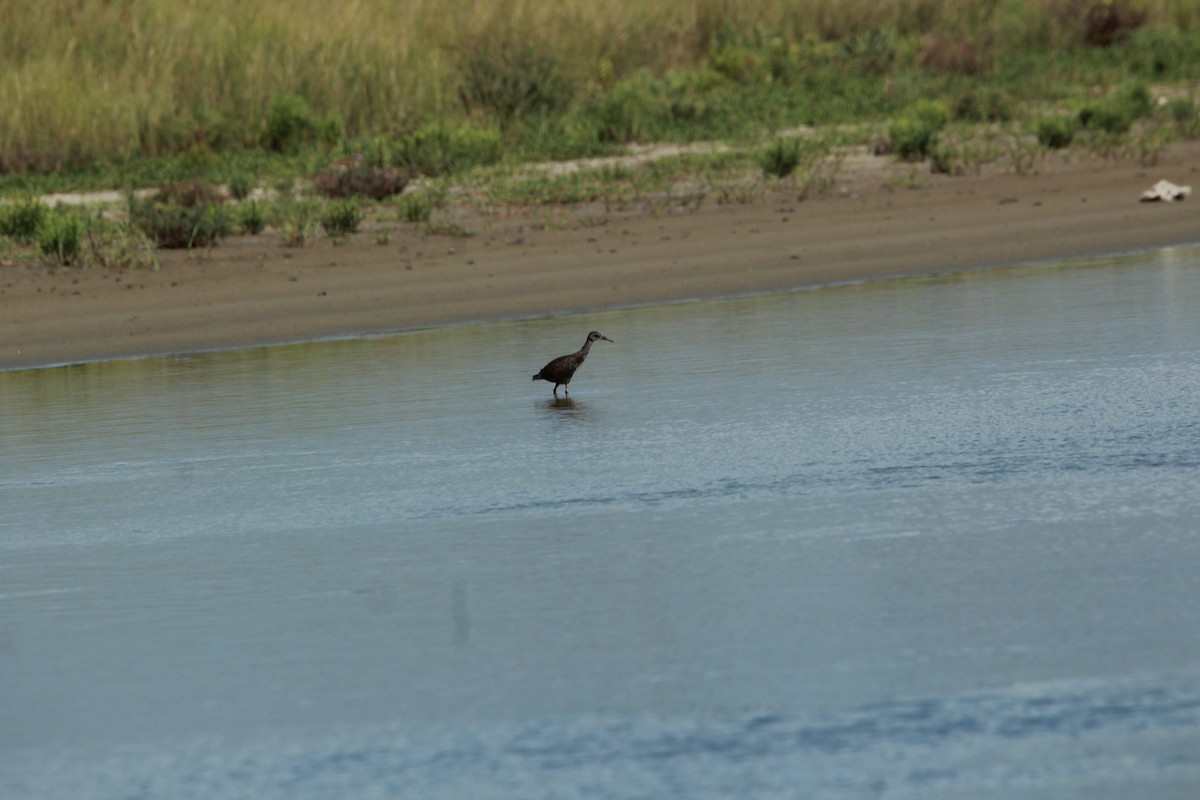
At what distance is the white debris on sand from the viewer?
55.2 ft

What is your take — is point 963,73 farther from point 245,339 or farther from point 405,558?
point 405,558

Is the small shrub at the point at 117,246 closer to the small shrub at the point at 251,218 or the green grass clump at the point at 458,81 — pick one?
the small shrub at the point at 251,218

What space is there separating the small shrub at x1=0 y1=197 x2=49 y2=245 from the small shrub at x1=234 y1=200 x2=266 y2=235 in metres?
1.45

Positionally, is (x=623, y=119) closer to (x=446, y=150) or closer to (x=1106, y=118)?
(x=446, y=150)

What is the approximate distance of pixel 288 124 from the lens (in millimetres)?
19766

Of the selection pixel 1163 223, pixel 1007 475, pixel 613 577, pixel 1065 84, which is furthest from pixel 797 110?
pixel 613 577

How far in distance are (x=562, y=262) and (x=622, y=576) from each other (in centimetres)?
840

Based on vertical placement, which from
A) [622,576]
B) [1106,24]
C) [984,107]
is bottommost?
[622,576]

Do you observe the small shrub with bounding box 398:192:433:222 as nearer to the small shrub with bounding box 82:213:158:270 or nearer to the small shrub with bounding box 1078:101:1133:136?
the small shrub with bounding box 82:213:158:270

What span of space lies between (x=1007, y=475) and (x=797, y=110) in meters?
14.8

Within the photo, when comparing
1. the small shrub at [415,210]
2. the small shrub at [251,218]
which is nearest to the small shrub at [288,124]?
the small shrub at [415,210]

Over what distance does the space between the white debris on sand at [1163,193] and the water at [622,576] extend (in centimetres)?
589

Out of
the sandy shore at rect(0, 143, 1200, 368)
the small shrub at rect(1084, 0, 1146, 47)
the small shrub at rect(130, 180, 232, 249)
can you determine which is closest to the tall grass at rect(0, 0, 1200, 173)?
the small shrub at rect(1084, 0, 1146, 47)

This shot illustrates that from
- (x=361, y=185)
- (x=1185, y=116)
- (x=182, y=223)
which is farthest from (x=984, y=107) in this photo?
(x=182, y=223)
